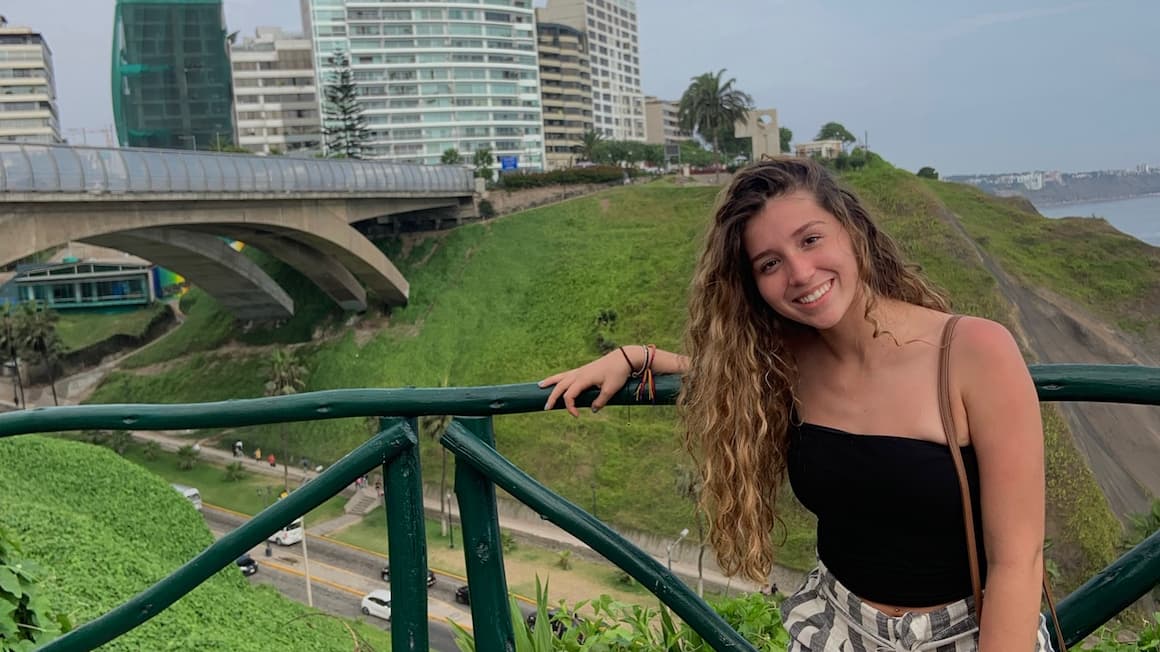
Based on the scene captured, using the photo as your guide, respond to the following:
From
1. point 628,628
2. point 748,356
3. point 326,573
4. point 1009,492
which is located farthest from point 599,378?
point 326,573

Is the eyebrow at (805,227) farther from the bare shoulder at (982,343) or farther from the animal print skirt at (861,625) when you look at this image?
the animal print skirt at (861,625)

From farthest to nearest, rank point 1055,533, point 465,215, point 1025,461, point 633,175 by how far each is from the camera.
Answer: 1. point 633,175
2. point 465,215
3. point 1055,533
4. point 1025,461

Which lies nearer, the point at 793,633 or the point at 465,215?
the point at 793,633

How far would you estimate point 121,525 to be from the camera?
9188mm

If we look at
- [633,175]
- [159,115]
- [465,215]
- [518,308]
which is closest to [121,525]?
[518,308]

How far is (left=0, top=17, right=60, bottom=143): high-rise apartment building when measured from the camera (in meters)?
57.8

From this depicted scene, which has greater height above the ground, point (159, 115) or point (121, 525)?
point (159, 115)

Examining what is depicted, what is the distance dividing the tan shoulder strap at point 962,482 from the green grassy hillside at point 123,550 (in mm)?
2747

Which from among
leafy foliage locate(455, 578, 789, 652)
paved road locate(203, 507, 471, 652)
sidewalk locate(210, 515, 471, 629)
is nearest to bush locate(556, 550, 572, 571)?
paved road locate(203, 507, 471, 652)

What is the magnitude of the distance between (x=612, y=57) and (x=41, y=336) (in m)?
53.0

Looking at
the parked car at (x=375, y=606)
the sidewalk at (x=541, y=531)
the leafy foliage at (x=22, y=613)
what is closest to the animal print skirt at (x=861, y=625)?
the leafy foliage at (x=22, y=613)

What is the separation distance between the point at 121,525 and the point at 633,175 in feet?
97.2

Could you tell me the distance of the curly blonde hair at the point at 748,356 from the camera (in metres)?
1.45

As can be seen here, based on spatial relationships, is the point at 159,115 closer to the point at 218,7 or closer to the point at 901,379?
the point at 218,7
